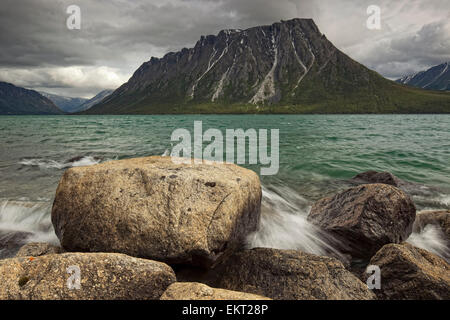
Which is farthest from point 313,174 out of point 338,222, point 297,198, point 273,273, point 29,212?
point 29,212

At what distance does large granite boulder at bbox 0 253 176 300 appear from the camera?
3.54m

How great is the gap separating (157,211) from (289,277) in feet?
9.71

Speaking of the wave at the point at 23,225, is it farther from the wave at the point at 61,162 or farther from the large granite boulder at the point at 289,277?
the wave at the point at 61,162

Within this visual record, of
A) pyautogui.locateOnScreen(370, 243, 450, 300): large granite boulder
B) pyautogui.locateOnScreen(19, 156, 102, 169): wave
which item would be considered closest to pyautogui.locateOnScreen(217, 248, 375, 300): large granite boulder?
pyautogui.locateOnScreen(370, 243, 450, 300): large granite boulder

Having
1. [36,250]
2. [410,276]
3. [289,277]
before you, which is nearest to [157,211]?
[289,277]

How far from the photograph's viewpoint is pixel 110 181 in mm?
5656

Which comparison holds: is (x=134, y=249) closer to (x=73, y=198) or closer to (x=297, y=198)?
(x=73, y=198)

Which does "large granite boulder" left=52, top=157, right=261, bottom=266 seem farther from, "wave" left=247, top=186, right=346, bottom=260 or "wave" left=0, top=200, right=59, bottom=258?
"wave" left=0, top=200, right=59, bottom=258

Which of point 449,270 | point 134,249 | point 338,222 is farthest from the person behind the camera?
point 338,222

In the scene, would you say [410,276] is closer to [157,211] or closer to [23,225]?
[157,211]

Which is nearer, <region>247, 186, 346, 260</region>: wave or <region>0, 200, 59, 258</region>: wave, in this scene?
<region>247, 186, 346, 260</region>: wave

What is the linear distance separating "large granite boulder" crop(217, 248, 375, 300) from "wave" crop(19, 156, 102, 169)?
53.6ft

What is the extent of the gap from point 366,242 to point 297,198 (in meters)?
5.33

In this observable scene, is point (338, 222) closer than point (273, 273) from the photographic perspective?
No
